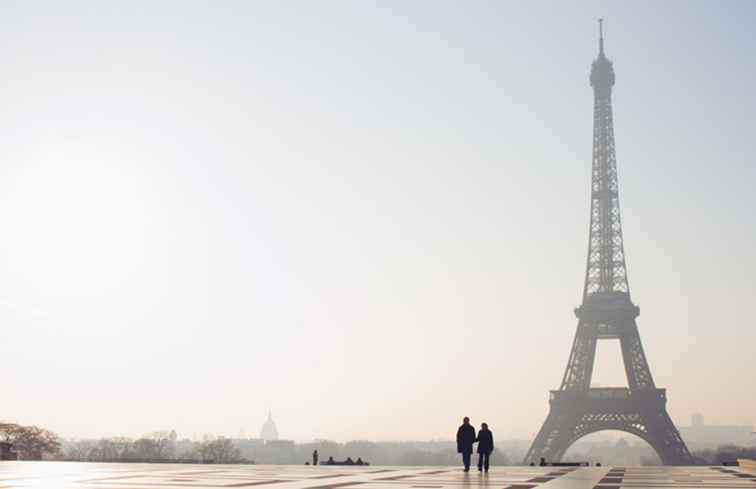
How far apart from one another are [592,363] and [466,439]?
7825cm

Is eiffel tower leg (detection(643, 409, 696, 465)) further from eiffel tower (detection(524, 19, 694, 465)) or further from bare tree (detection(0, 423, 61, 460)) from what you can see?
bare tree (detection(0, 423, 61, 460))

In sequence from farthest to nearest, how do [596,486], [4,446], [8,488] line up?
1. [4,446]
2. [596,486]
3. [8,488]

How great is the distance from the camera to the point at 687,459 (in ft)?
307

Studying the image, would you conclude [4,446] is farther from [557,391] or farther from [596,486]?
[557,391]

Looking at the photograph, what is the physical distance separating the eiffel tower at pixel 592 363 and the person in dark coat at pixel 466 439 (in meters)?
67.5

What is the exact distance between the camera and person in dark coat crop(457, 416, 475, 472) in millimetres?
31609

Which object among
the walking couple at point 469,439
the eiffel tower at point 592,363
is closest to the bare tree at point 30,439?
the eiffel tower at point 592,363

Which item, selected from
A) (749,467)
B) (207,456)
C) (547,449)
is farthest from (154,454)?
(749,467)

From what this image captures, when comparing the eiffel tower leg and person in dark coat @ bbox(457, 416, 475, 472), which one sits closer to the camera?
person in dark coat @ bbox(457, 416, 475, 472)

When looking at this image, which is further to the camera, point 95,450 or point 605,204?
point 95,450

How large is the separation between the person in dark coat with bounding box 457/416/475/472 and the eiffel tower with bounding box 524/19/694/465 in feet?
221

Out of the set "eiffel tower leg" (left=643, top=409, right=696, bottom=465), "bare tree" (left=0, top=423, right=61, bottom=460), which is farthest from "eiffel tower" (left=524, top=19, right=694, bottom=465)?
"bare tree" (left=0, top=423, right=61, bottom=460)

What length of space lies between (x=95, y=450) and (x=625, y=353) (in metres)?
79.9

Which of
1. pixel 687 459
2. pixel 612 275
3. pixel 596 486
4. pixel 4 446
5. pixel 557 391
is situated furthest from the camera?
pixel 612 275
